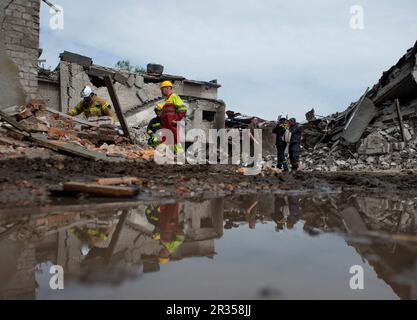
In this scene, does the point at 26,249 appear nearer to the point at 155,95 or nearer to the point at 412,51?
the point at 412,51

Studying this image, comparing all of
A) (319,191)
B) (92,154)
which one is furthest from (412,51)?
(92,154)

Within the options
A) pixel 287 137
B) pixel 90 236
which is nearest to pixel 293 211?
pixel 90 236

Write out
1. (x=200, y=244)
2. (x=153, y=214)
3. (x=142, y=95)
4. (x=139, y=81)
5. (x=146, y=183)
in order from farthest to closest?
(x=142, y=95) < (x=139, y=81) < (x=146, y=183) < (x=153, y=214) < (x=200, y=244)

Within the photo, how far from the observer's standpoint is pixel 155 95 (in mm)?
20625

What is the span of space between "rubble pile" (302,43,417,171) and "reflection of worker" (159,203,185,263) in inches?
440

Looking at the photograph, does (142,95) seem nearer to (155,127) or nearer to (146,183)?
(155,127)

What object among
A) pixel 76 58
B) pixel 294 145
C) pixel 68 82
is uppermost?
pixel 76 58

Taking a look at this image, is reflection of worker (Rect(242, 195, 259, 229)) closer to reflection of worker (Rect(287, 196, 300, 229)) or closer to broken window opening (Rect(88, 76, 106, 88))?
reflection of worker (Rect(287, 196, 300, 229))

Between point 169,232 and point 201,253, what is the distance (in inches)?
17.2

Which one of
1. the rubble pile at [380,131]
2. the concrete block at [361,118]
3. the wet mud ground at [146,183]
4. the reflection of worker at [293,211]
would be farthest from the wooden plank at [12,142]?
the concrete block at [361,118]

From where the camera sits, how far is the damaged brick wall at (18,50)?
775 cm

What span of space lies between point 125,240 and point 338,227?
1397mm

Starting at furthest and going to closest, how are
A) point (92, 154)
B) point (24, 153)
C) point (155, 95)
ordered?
1. point (155, 95)
2. point (92, 154)
3. point (24, 153)

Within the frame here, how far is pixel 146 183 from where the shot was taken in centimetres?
391
